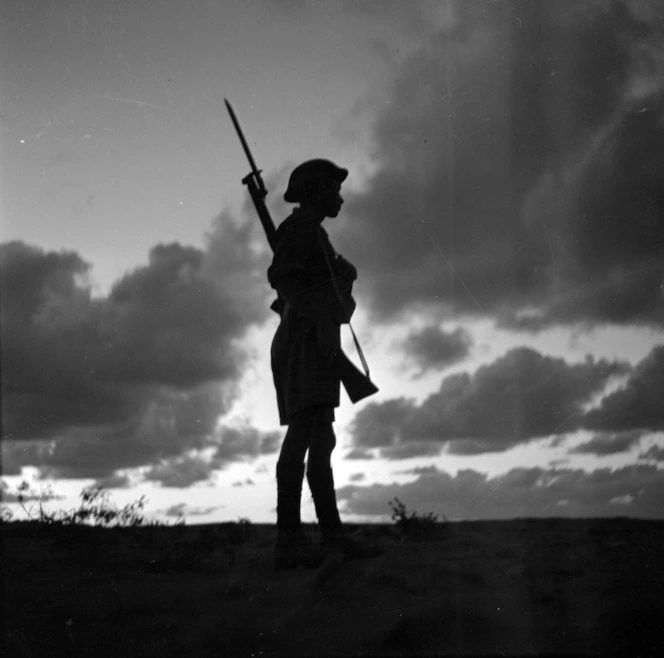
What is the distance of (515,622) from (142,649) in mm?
1673

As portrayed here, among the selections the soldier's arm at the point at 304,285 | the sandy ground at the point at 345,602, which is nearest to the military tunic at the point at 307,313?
the soldier's arm at the point at 304,285

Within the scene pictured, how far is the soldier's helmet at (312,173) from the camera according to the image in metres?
5.64

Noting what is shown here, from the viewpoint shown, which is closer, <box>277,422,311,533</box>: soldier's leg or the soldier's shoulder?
<box>277,422,311,533</box>: soldier's leg

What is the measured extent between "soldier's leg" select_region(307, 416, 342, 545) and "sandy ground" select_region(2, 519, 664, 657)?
402mm

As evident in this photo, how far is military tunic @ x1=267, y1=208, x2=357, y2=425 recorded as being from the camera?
5355 mm

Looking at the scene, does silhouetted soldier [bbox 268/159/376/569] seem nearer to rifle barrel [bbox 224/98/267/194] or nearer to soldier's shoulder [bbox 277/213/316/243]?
soldier's shoulder [bbox 277/213/316/243]

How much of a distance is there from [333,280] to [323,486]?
1.40m

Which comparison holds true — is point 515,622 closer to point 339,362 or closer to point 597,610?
point 597,610

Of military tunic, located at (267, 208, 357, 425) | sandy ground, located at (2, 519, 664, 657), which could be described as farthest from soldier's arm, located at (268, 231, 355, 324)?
sandy ground, located at (2, 519, 664, 657)

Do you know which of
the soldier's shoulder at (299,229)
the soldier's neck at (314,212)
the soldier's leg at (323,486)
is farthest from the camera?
the soldier's neck at (314,212)

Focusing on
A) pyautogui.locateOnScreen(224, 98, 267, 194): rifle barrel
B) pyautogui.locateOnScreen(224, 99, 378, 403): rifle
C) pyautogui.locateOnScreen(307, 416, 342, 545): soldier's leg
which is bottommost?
pyautogui.locateOnScreen(307, 416, 342, 545): soldier's leg

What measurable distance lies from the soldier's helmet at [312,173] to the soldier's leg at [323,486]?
5.85 feet

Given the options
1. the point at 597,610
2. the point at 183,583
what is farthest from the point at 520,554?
the point at 183,583

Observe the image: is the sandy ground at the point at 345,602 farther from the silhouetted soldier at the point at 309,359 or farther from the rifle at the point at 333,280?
the rifle at the point at 333,280
